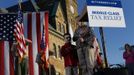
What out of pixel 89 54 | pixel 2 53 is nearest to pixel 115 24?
pixel 89 54

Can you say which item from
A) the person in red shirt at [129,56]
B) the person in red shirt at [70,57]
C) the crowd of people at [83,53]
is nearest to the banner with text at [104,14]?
the crowd of people at [83,53]

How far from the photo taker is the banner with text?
37.5 feet

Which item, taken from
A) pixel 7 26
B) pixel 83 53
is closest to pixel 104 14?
pixel 83 53

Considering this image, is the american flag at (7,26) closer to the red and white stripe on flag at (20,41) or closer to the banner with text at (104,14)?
the red and white stripe on flag at (20,41)

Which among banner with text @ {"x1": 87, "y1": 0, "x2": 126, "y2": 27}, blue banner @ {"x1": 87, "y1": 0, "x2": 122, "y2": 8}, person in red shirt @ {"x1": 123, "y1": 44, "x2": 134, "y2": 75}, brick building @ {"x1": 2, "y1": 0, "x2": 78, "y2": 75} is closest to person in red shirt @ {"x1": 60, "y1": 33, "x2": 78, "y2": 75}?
banner with text @ {"x1": 87, "y1": 0, "x2": 126, "y2": 27}

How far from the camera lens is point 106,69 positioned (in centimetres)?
1016

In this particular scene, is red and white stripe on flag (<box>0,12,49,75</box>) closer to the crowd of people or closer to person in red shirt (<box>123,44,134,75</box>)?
the crowd of people

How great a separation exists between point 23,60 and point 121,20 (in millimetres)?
3733

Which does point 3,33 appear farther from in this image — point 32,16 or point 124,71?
point 124,71

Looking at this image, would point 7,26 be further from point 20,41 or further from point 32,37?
point 20,41

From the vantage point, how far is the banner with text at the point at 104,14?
11.4 metres

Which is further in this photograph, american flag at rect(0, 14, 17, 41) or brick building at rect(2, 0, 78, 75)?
brick building at rect(2, 0, 78, 75)

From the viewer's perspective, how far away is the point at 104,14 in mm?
11609

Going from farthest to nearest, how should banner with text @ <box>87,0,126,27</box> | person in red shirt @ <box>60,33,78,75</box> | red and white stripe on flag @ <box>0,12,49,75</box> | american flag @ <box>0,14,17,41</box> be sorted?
american flag @ <box>0,14,17,41</box>
red and white stripe on flag @ <box>0,12,49,75</box>
person in red shirt @ <box>60,33,78,75</box>
banner with text @ <box>87,0,126,27</box>
